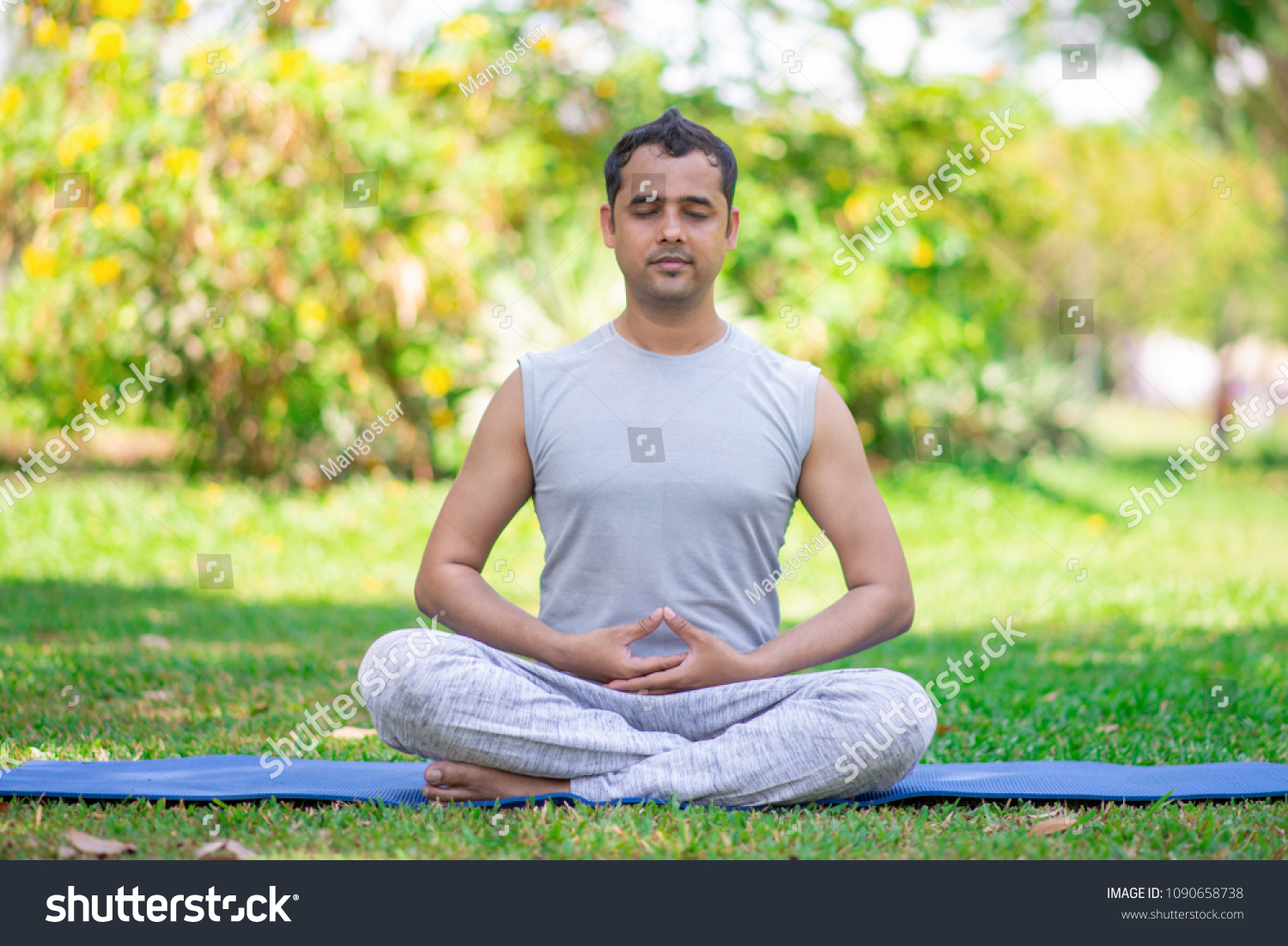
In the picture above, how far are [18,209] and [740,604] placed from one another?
693 cm

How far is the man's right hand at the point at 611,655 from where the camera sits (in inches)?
113

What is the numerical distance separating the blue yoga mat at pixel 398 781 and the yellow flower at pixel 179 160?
17.2 ft

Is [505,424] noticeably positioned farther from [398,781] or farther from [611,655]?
[398,781]

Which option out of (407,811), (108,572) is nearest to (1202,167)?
(108,572)

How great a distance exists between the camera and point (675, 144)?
10.0 ft

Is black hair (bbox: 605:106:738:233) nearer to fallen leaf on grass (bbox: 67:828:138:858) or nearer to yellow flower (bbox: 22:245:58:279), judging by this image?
fallen leaf on grass (bbox: 67:828:138:858)

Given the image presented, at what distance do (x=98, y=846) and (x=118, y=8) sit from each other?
21.3ft

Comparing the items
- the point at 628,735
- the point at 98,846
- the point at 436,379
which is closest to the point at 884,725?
the point at 628,735

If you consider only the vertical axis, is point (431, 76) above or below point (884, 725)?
above

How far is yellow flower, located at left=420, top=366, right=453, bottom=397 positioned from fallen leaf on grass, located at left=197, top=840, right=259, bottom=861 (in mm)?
5972

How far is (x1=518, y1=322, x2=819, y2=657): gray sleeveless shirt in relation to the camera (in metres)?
3.02

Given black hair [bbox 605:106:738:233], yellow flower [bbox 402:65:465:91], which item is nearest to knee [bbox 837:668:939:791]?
black hair [bbox 605:106:738:233]

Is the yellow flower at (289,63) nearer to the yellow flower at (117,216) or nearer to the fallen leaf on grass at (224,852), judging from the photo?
the yellow flower at (117,216)
